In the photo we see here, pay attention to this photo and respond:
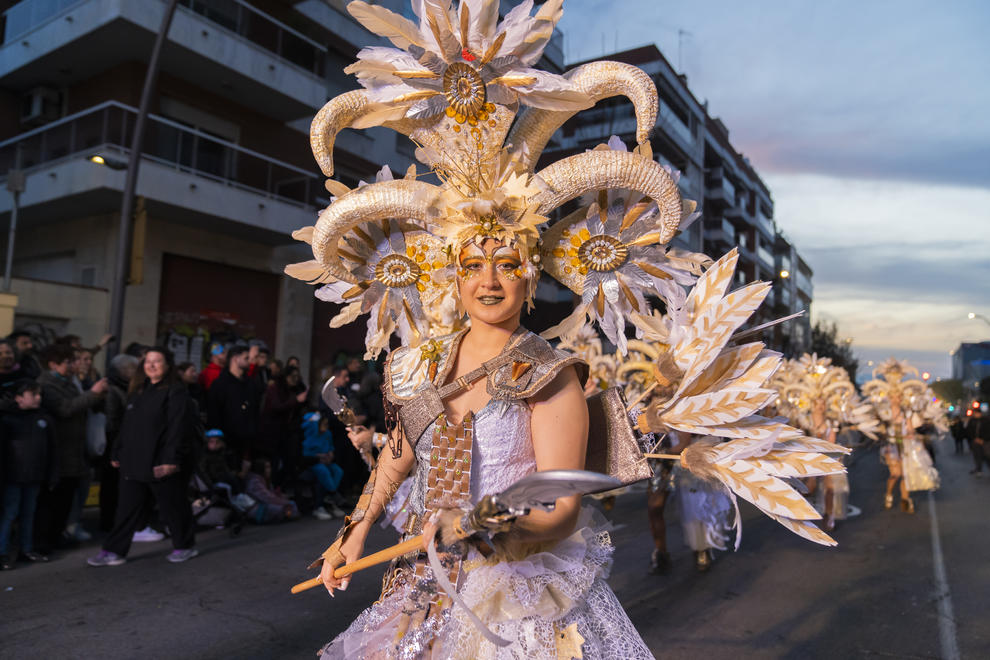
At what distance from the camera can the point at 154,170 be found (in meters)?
13.1

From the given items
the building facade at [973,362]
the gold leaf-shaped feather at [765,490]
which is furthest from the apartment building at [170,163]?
the building facade at [973,362]

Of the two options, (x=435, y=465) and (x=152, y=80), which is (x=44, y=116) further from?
(x=435, y=465)

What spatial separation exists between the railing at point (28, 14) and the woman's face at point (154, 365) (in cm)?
995

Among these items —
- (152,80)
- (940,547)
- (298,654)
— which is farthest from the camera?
(152,80)

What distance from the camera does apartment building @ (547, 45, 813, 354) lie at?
1404 inches

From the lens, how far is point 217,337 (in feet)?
49.5

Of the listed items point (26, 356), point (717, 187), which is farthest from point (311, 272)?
point (717, 187)

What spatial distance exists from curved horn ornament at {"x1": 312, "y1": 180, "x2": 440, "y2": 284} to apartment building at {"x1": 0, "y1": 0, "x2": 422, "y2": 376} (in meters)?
9.65

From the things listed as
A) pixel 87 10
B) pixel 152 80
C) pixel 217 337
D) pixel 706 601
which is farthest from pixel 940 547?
pixel 87 10

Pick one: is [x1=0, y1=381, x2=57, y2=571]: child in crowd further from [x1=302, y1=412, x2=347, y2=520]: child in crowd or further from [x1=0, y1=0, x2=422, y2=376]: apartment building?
[x1=0, y1=0, x2=422, y2=376]: apartment building

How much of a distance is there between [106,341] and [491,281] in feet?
27.3

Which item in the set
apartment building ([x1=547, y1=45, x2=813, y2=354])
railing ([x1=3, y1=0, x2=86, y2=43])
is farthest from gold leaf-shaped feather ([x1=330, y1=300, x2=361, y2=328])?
apartment building ([x1=547, y1=45, x2=813, y2=354])

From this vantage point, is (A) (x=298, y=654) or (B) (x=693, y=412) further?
(A) (x=298, y=654)

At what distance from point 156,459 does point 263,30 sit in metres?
11.6
